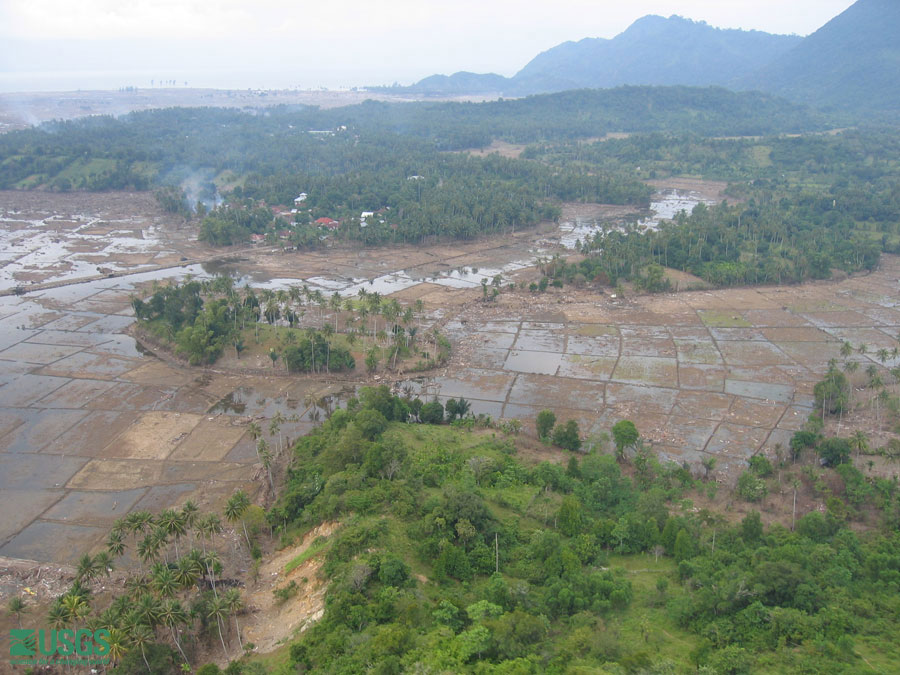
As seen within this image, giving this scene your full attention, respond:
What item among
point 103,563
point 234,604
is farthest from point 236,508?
point 234,604

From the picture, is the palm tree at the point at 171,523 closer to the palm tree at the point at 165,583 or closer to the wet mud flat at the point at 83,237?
the palm tree at the point at 165,583

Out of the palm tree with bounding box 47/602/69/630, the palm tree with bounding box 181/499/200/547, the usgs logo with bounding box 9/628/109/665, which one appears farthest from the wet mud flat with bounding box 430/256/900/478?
the palm tree with bounding box 47/602/69/630

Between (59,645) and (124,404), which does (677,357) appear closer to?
(124,404)

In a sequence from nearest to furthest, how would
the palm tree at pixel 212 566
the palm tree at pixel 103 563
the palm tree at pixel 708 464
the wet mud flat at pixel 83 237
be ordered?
the palm tree at pixel 103 563 → the palm tree at pixel 212 566 → the palm tree at pixel 708 464 → the wet mud flat at pixel 83 237

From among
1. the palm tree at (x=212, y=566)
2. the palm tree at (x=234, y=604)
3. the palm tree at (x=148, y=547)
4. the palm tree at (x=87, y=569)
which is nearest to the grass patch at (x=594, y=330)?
the palm tree at (x=212, y=566)

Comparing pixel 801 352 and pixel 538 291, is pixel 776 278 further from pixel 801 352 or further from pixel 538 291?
pixel 538 291

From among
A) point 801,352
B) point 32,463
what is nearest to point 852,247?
point 801,352

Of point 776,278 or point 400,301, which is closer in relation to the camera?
point 400,301
